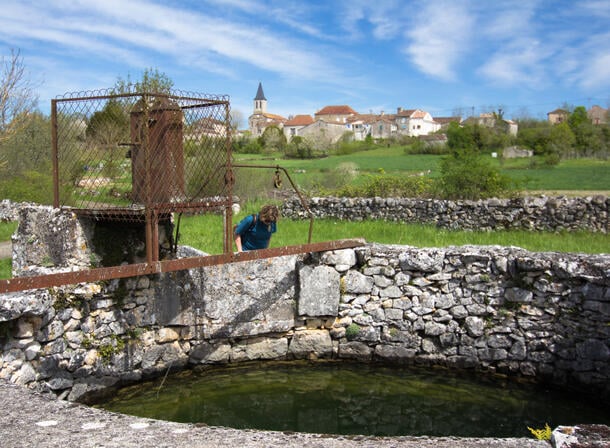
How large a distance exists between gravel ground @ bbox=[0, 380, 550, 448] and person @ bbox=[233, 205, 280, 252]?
450 cm

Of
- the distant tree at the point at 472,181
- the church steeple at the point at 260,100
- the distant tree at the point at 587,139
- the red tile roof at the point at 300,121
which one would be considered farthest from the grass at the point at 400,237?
the church steeple at the point at 260,100

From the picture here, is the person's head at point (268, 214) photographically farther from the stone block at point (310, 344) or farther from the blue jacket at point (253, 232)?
the stone block at point (310, 344)

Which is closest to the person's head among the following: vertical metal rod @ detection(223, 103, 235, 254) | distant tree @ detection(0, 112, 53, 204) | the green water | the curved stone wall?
vertical metal rod @ detection(223, 103, 235, 254)

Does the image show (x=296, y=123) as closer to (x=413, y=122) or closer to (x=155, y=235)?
(x=413, y=122)

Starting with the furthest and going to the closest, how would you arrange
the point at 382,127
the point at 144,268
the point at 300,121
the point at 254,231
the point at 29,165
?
the point at 382,127, the point at 300,121, the point at 29,165, the point at 254,231, the point at 144,268

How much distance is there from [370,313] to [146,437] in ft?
18.4

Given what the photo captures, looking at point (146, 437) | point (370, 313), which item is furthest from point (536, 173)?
point (146, 437)

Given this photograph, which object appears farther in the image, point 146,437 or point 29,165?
point 29,165

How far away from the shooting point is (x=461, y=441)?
376 centimetres

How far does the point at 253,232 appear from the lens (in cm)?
862

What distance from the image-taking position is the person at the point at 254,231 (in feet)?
27.6

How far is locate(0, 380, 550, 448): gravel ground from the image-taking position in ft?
11.9

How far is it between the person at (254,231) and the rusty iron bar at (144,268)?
69 centimetres

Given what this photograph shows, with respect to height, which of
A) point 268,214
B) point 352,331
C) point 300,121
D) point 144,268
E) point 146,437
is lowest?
point 352,331
